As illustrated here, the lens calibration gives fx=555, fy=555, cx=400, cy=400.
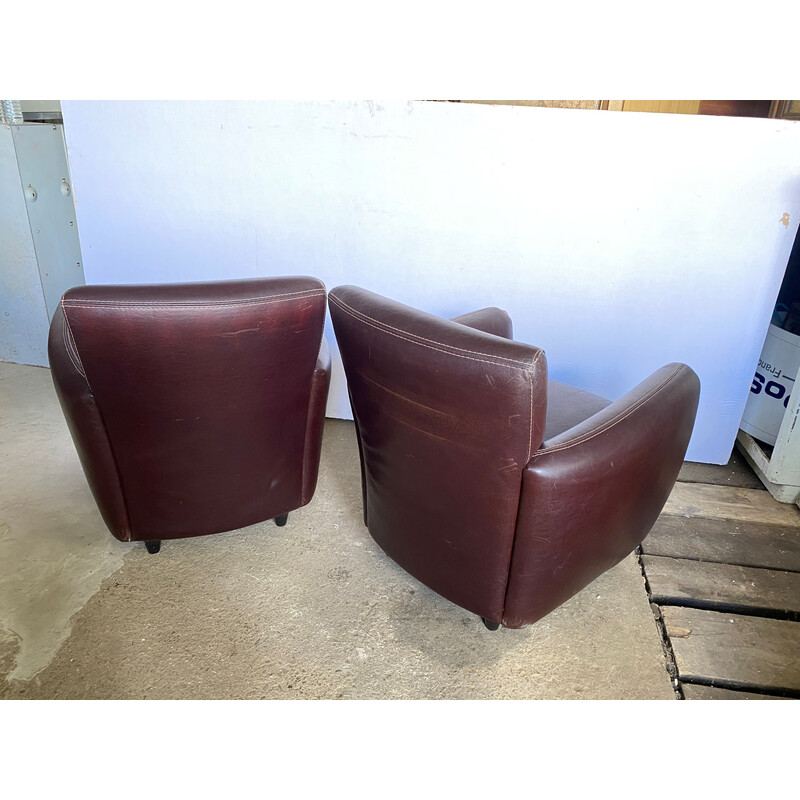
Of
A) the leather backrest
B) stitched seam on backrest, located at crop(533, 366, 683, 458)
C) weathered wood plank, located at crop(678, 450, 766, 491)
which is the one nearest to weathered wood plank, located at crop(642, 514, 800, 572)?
weathered wood plank, located at crop(678, 450, 766, 491)

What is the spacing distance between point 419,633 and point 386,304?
2.88ft

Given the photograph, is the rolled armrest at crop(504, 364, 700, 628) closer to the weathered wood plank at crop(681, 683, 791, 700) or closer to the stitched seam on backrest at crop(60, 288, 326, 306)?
the weathered wood plank at crop(681, 683, 791, 700)

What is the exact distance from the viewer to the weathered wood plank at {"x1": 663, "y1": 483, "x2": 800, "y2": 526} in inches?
79.0

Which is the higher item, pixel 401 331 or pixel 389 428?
pixel 401 331

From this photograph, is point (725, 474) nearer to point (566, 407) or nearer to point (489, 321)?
point (566, 407)

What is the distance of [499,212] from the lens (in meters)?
2.15

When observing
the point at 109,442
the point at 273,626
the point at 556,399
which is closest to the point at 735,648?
the point at 556,399

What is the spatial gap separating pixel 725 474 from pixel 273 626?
1.90 metres

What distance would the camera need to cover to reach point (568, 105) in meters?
2.72

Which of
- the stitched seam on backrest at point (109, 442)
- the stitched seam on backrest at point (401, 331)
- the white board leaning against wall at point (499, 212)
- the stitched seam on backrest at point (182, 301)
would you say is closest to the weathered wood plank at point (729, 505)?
the white board leaning against wall at point (499, 212)

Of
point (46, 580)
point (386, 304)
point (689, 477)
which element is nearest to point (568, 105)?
point (689, 477)

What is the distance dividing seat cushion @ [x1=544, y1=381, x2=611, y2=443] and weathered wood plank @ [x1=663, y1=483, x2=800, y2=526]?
24.3 inches

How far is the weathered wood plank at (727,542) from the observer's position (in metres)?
1.80
